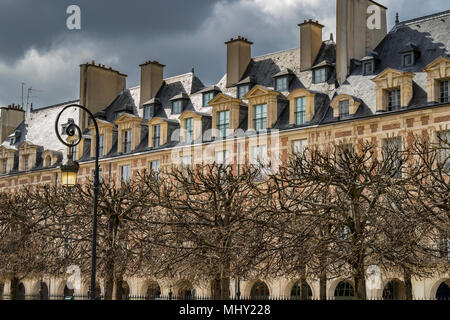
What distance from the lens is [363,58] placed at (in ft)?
115

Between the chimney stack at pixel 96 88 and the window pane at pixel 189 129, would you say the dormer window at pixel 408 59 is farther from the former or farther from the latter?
the chimney stack at pixel 96 88

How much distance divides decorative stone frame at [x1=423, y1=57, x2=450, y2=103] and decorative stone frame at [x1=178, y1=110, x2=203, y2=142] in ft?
40.6

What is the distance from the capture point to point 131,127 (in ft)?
141

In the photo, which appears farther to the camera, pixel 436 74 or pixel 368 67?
pixel 368 67

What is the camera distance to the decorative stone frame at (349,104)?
33406mm

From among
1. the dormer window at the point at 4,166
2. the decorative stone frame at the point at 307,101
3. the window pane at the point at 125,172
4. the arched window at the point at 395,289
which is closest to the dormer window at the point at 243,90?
the decorative stone frame at the point at 307,101

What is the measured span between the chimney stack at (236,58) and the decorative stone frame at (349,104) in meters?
7.76

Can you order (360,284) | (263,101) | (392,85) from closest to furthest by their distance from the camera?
(360,284) → (392,85) → (263,101)

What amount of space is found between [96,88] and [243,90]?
11.6 meters

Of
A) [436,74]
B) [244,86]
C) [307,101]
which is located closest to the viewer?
[436,74]

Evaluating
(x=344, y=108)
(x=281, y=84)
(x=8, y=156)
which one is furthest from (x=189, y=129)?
(x=8, y=156)

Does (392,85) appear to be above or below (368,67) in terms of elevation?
below

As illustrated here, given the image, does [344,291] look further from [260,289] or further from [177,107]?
[177,107]

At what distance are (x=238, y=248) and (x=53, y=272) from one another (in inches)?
344
